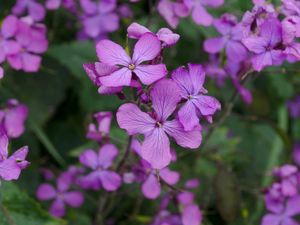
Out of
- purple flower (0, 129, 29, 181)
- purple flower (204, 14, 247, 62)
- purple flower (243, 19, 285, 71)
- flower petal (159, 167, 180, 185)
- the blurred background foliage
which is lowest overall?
the blurred background foliage

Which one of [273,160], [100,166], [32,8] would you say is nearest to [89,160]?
[100,166]

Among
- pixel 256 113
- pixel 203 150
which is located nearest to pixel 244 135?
pixel 256 113

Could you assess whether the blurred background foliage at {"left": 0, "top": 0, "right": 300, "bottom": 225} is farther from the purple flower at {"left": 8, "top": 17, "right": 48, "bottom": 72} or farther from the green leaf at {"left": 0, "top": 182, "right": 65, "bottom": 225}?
the green leaf at {"left": 0, "top": 182, "right": 65, "bottom": 225}

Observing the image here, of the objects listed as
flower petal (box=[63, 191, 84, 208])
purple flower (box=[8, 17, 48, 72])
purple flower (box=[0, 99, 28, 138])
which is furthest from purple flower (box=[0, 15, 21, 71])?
flower petal (box=[63, 191, 84, 208])

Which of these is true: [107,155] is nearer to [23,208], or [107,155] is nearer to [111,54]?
[23,208]

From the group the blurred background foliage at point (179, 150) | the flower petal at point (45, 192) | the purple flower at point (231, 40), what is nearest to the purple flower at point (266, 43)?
the purple flower at point (231, 40)

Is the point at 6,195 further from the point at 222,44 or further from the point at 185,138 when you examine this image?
the point at 222,44
